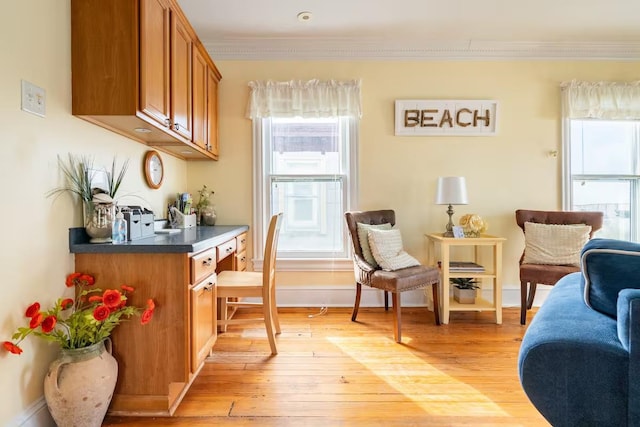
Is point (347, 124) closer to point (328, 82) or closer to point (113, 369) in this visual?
point (328, 82)

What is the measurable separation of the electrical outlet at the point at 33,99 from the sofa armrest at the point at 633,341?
87.2 inches

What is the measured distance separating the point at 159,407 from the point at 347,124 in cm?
261

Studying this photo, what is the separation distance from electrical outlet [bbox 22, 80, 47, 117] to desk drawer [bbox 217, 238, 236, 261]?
1.12 meters

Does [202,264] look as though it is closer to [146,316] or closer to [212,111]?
[146,316]

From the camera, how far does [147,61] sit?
5.48ft

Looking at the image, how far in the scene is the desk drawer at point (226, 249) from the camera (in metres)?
2.16

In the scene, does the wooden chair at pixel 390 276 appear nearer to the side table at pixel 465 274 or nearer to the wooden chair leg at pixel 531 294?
the side table at pixel 465 274

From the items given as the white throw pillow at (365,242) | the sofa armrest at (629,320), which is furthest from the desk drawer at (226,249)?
the sofa armrest at (629,320)

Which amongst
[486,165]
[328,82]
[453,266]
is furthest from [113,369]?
[486,165]

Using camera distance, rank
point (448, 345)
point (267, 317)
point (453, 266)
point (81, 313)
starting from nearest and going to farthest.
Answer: point (81, 313) < point (267, 317) < point (448, 345) < point (453, 266)

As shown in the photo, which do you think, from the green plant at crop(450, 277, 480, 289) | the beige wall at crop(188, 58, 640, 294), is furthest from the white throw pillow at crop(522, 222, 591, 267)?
the green plant at crop(450, 277, 480, 289)

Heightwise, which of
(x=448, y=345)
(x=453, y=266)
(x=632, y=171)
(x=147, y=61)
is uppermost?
(x=147, y=61)

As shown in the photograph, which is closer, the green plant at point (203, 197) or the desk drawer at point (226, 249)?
the desk drawer at point (226, 249)

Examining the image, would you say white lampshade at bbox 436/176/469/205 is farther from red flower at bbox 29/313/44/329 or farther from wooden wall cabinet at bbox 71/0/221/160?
red flower at bbox 29/313/44/329
